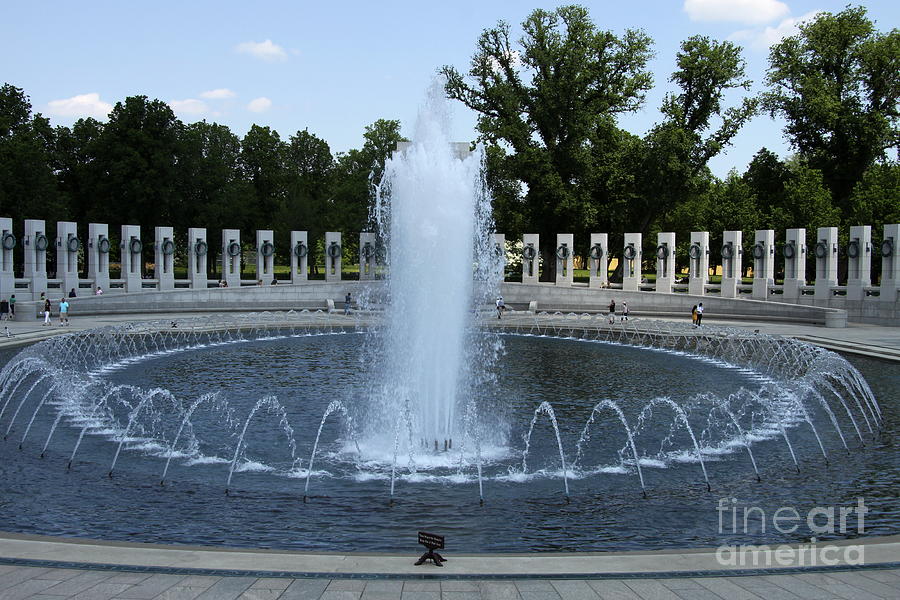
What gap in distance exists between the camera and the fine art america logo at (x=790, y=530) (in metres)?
7.93

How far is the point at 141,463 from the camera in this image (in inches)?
480

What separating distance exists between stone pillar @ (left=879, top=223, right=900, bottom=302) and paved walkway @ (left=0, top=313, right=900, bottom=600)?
30375mm

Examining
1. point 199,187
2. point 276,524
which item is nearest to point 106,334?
point 276,524

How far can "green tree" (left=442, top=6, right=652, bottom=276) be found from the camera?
5059 cm

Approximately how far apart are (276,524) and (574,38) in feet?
155

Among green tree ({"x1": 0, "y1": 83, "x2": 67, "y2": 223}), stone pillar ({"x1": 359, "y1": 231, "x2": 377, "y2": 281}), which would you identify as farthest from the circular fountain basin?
A: green tree ({"x1": 0, "y1": 83, "x2": 67, "y2": 223})

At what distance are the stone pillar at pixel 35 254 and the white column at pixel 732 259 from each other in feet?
115

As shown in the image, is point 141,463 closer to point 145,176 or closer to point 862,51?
point 145,176

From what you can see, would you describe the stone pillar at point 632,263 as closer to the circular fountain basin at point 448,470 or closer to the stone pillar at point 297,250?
the stone pillar at point 297,250

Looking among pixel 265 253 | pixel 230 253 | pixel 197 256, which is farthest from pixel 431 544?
pixel 265 253

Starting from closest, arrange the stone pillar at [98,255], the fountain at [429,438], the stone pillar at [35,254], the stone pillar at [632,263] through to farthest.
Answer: the fountain at [429,438] → the stone pillar at [35,254] → the stone pillar at [98,255] → the stone pillar at [632,263]

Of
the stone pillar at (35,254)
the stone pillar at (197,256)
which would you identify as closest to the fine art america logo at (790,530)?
the stone pillar at (35,254)

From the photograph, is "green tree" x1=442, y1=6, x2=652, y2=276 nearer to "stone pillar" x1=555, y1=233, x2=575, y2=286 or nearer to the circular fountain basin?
"stone pillar" x1=555, y1=233, x2=575, y2=286

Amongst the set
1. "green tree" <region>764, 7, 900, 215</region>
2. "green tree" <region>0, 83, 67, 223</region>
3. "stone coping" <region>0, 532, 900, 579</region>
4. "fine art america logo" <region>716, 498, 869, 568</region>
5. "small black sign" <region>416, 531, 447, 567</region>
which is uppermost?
"green tree" <region>764, 7, 900, 215</region>
